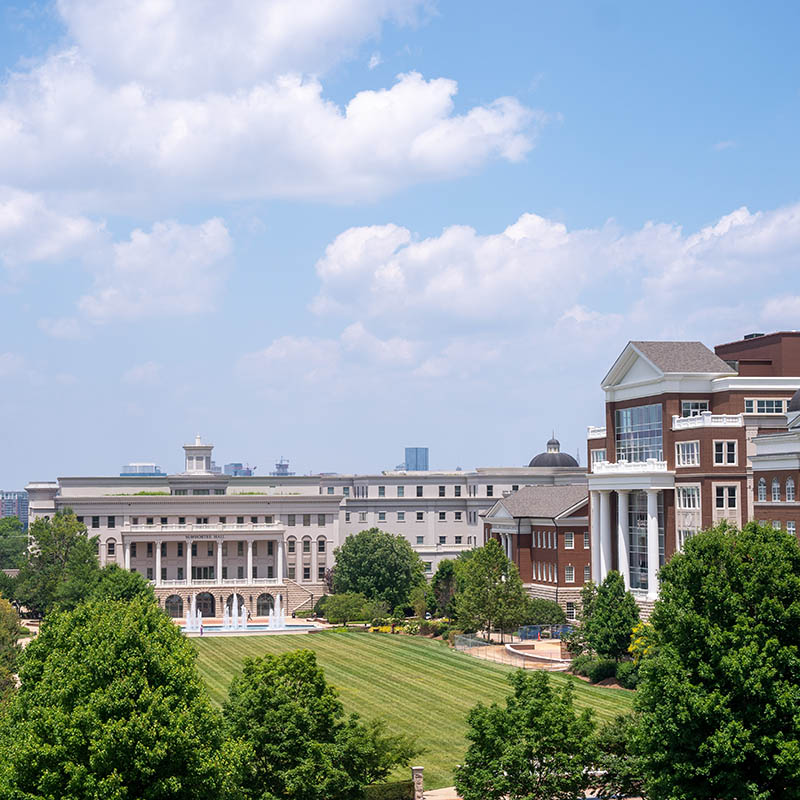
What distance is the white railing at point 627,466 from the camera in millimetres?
78438

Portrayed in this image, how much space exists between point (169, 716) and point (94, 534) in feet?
303

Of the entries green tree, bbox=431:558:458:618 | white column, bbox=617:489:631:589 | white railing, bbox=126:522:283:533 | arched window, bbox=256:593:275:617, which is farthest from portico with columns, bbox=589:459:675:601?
white railing, bbox=126:522:283:533

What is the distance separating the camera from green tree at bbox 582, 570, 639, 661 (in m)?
68.4

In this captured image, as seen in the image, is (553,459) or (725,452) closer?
(725,452)

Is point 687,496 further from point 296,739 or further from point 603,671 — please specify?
point 296,739

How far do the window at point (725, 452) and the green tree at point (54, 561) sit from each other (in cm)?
4645

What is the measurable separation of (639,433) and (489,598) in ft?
51.8

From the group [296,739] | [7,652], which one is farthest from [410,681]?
[296,739]

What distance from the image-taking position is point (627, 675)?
64062 millimetres

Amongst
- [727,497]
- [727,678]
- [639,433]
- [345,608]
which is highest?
[639,433]

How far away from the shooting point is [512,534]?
336ft

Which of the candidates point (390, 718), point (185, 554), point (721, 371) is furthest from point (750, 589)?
point (185, 554)

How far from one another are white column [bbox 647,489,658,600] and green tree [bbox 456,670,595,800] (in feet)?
148

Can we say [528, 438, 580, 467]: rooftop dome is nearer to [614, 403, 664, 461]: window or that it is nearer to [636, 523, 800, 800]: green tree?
[614, 403, 664, 461]: window
